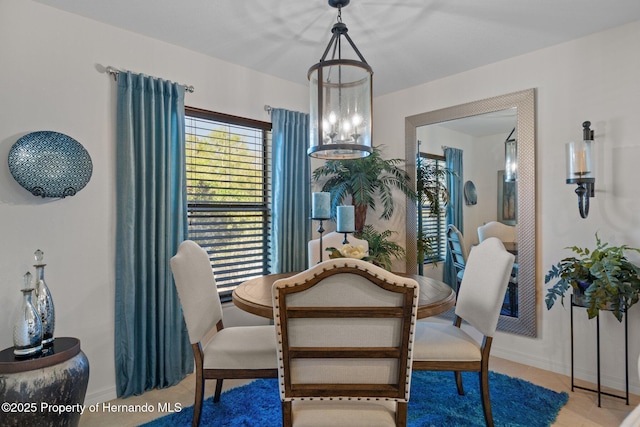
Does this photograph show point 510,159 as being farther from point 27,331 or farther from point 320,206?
point 27,331

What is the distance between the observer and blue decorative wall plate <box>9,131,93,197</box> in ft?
6.79

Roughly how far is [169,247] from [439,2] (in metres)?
2.46

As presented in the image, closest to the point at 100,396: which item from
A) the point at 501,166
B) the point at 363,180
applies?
the point at 363,180

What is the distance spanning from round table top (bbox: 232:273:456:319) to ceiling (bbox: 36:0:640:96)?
1.76 meters

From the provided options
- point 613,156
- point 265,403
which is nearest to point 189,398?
point 265,403

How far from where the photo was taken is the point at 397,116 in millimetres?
3881

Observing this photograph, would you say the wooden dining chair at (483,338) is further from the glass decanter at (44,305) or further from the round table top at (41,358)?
the glass decanter at (44,305)

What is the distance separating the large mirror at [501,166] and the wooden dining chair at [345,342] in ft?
6.91

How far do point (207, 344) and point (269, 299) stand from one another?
487 millimetres

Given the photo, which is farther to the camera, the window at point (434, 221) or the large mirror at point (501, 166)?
the window at point (434, 221)

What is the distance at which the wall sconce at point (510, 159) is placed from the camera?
10.00ft

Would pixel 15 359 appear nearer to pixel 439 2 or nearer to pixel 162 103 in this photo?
pixel 162 103

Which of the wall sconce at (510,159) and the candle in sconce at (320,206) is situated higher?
the wall sconce at (510,159)

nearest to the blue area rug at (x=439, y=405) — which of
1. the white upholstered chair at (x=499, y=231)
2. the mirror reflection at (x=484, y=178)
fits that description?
the mirror reflection at (x=484, y=178)
